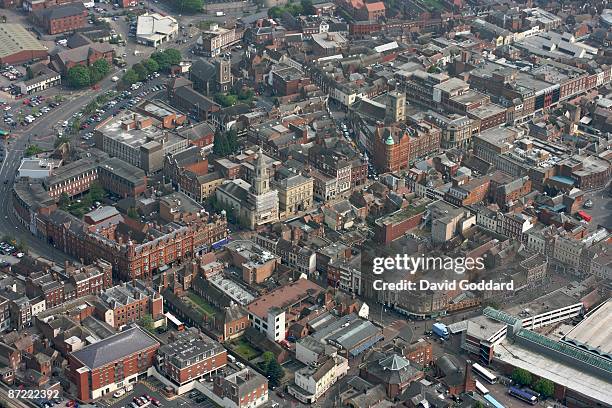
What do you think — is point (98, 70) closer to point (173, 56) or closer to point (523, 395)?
point (173, 56)

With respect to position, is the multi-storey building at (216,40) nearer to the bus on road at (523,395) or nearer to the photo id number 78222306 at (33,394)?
the photo id number 78222306 at (33,394)

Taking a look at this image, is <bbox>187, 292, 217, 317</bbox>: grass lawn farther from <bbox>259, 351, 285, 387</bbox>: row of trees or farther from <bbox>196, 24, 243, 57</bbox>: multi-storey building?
→ <bbox>196, 24, 243, 57</bbox>: multi-storey building

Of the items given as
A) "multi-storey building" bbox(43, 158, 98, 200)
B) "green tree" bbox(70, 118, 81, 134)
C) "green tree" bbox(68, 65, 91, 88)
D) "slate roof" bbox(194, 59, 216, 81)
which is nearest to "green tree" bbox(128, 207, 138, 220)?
"multi-storey building" bbox(43, 158, 98, 200)

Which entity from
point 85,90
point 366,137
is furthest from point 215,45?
point 366,137

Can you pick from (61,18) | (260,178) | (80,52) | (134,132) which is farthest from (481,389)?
(61,18)

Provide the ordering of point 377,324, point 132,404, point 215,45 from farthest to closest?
point 215,45, point 377,324, point 132,404

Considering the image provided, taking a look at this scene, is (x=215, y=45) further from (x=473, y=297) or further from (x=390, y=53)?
(x=473, y=297)
